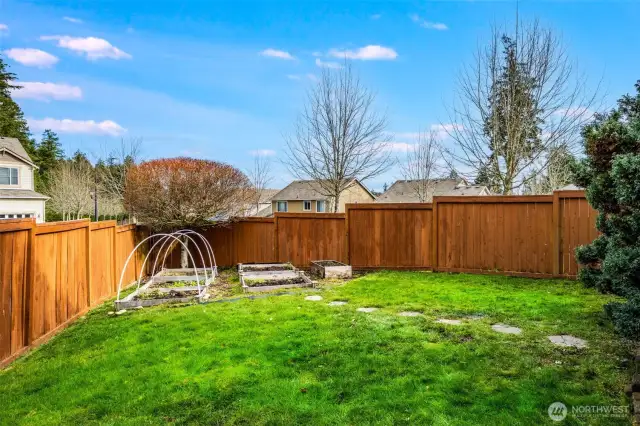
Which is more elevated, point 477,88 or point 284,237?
point 477,88

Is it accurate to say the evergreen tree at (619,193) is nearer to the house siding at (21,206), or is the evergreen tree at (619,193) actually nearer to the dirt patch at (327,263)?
the dirt patch at (327,263)

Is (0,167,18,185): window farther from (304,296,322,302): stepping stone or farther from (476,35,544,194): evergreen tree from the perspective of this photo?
(476,35,544,194): evergreen tree

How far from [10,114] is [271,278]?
33.3m

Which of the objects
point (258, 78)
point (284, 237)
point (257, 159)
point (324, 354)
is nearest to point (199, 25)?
point (258, 78)

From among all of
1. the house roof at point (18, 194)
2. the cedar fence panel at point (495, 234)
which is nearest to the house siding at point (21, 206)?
the house roof at point (18, 194)

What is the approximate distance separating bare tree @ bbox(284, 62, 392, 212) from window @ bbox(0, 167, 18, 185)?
15337 mm

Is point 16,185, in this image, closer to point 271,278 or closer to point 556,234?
point 271,278

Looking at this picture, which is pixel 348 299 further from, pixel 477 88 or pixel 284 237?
pixel 477 88

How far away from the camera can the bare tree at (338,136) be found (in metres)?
13.3

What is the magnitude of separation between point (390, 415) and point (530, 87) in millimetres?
9710

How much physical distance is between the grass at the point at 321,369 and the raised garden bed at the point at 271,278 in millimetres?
1704

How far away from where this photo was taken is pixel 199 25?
949cm

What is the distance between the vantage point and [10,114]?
29578 mm

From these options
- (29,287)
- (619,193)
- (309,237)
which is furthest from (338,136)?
(619,193)
